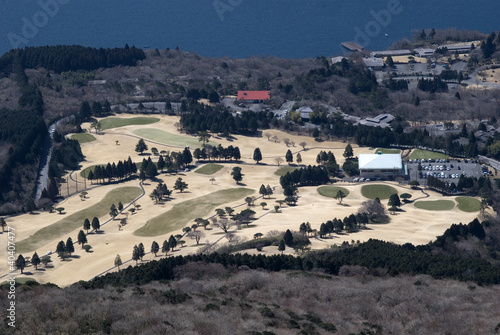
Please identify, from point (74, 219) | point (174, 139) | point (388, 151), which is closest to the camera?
point (74, 219)

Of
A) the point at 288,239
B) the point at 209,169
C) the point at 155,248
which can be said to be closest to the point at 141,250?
the point at 155,248

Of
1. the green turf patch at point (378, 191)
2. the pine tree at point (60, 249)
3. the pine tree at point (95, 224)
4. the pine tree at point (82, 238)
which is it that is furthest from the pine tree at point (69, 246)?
the green turf patch at point (378, 191)

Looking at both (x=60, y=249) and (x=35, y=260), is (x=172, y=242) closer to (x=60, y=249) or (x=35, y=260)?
(x=60, y=249)

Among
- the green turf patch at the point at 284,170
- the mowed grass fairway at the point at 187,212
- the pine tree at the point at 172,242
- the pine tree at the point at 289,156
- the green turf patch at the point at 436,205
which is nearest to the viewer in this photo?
the pine tree at the point at 172,242

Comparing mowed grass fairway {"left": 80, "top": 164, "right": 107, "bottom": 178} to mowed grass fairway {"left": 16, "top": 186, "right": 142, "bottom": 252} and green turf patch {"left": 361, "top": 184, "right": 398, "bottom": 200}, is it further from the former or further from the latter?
green turf patch {"left": 361, "top": 184, "right": 398, "bottom": 200}

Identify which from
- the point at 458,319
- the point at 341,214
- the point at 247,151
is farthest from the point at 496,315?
the point at 247,151

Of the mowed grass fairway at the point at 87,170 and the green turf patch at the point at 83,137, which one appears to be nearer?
the mowed grass fairway at the point at 87,170

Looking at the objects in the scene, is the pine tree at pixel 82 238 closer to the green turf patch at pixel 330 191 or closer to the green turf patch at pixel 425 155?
the green turf patch at pixel 330 191

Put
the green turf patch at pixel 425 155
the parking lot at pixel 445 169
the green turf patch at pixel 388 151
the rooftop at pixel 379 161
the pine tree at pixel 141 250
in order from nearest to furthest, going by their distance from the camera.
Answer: the pine tree at pixel 141 250, the parking lot at pixel 445 169, the rooftop at pixel 379 161, the green turf patch at pixel 425 155, the green turf patch at pixel 388 151
